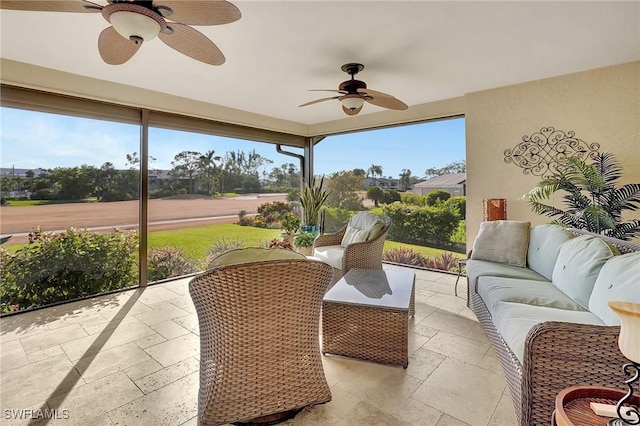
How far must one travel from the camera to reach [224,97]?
14.7 feet

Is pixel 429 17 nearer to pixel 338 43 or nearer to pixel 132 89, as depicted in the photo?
pixel 338 43

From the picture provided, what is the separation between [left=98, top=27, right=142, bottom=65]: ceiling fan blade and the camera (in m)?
2.03

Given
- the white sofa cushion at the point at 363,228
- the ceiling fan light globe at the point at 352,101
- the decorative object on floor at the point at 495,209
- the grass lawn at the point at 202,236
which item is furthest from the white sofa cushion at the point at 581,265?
the grass lawn at the point at 202,236

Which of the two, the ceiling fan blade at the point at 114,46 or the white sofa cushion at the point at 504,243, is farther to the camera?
the white sofa cushion at the point at 504,243

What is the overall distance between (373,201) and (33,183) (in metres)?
4.89

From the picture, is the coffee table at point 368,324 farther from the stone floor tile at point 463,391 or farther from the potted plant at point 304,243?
the potted plant at point 304,243

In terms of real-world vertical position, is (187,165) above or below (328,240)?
above

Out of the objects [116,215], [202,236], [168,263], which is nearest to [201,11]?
[116,215]

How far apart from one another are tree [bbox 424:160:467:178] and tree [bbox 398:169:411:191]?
12.3 inches

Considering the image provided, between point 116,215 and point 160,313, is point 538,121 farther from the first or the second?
point 116,215

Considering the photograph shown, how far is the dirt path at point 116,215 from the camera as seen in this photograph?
11.2 ft

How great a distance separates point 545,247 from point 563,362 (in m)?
1.73

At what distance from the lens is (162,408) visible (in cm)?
184

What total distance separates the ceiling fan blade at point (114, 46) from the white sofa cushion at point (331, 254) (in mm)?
2782
